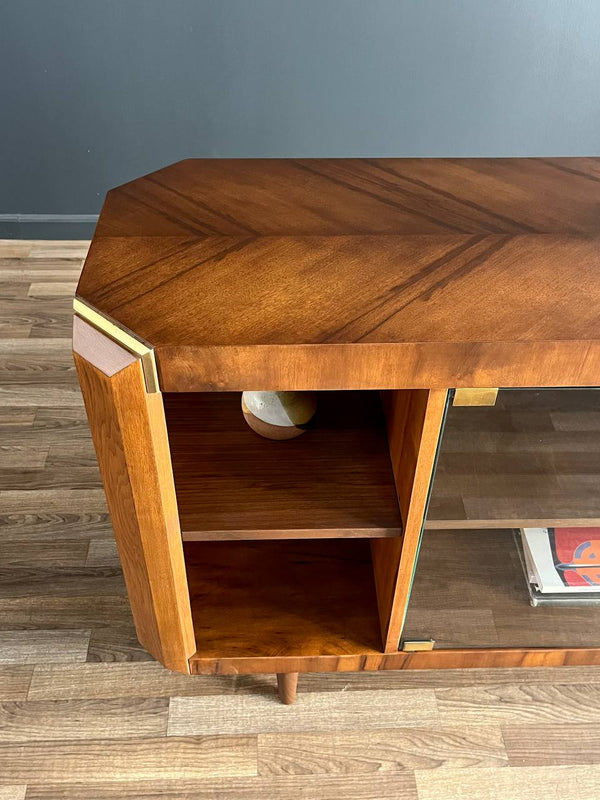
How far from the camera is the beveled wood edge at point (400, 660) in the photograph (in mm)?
1038

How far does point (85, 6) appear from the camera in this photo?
178 centimetres

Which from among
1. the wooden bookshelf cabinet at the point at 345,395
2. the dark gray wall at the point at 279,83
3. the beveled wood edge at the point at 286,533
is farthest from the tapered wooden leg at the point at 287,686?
the dark gray wall at the point at 279,83

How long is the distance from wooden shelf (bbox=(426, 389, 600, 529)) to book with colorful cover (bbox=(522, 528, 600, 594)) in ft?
0.57

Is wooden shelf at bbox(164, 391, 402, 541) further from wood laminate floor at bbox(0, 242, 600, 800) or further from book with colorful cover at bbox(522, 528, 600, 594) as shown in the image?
wood laminate floor at bbox(0, 242, 600, 800)

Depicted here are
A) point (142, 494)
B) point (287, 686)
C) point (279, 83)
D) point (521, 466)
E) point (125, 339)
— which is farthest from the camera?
point (279, 83)

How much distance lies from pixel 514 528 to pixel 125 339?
1.93 ft

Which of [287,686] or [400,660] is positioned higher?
[400,660]

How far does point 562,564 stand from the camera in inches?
42.2

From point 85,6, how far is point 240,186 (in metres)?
1.16

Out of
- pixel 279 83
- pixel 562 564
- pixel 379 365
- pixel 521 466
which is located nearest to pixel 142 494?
pixel 379 365

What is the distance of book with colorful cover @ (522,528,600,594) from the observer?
1.06 m

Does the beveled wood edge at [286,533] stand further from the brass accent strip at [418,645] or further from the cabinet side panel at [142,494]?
the brass accent strip at [418,645]

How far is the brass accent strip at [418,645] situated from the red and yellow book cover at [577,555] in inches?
8.1

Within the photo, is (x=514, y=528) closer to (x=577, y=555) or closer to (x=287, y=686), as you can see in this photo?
(x=577, y=555)
